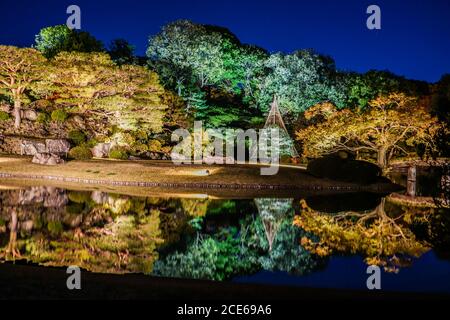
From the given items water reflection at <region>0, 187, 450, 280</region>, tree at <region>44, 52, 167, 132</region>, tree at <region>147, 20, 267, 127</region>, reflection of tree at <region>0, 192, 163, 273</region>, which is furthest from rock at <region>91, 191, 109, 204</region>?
tree at <region>147, 20, 267, 127</region>

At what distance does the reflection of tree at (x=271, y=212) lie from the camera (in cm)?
1452

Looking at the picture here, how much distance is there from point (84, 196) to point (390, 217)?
1306cm

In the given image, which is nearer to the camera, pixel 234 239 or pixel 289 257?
pixel 289 257

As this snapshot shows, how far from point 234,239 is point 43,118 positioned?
31474mm

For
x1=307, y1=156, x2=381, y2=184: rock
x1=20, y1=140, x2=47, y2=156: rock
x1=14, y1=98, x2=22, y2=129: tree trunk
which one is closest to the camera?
x1=307, y1=156, x2=381, y2=184: rock

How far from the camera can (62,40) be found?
48438 mm

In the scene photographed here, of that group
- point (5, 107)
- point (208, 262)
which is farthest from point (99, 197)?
point (5, 107)

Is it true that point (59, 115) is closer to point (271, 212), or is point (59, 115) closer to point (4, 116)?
point (4, 116)

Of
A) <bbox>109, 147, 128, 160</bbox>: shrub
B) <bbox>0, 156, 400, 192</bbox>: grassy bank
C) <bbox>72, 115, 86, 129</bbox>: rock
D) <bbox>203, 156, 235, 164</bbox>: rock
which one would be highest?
<bbox>72, 115, 86, 129</bbox>: rock

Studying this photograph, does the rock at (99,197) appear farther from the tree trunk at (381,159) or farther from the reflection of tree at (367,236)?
the tree trunk at (381,159)

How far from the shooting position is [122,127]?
120 ft

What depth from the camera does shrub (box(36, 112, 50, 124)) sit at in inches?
1565

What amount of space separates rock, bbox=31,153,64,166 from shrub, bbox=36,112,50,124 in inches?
388

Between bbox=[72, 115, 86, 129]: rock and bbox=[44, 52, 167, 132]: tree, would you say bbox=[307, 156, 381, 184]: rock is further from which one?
bbox=[72, 115, 86, 129]: rock
